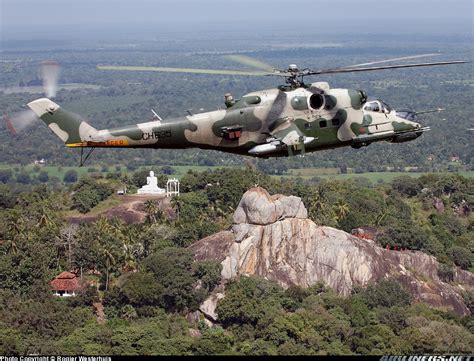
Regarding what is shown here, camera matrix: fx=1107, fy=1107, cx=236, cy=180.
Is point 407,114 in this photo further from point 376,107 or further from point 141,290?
point 141,290

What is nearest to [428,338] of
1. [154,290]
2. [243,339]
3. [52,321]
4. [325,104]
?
[243,339]

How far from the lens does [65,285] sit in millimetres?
89000

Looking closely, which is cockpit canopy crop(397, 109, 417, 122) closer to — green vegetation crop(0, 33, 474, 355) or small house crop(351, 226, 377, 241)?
green vegetation crop(0, 33, 474, 355)

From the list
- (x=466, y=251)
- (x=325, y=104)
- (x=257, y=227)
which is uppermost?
(x=325, y=104)

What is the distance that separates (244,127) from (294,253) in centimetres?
5396

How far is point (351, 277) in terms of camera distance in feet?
309

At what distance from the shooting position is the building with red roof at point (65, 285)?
3487 inches

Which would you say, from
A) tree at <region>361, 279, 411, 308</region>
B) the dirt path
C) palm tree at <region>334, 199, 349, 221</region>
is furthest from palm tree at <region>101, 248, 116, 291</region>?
palm tree at <region>334, 199, 349, 221</region>

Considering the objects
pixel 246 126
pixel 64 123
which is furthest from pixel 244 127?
pixel 64 123

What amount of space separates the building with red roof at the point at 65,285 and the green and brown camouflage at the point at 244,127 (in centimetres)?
4895

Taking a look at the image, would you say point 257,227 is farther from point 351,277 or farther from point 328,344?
point 328,344

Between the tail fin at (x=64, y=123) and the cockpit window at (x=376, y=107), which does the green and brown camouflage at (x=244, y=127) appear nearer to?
the tail fin at (x=64, y=123)

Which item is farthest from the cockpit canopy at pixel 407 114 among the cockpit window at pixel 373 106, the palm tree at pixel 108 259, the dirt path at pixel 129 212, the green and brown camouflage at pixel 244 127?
the dirt path at pixel 129 212

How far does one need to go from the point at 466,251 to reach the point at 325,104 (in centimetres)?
6896
